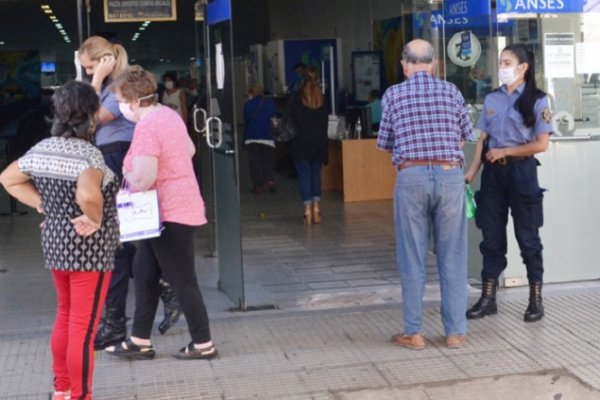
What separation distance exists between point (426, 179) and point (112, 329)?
2.10 meters

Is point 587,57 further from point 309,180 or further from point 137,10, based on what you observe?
point 309,180

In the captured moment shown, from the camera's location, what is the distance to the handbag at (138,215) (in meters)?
5.68

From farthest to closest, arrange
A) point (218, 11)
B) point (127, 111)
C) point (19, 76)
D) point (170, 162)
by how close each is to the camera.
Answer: point (19, 76) → point (218, 11) → point (127, 111) → point (170, 162)

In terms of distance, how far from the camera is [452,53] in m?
8.53

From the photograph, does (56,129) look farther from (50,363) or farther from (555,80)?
(555,80)

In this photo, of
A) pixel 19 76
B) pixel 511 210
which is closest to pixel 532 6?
pixel 511 210

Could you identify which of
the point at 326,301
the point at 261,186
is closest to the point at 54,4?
the point at 261,186

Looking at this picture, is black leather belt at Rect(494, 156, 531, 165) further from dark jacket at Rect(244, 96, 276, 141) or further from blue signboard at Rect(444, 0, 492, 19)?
dark jacket at Rect(244, 96, 276, 141)

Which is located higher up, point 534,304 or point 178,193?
Answer: point 178,193

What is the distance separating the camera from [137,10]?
357 inches

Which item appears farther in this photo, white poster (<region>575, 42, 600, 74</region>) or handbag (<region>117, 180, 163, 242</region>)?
white poster (<region>575, 42, 600, 74</region>)

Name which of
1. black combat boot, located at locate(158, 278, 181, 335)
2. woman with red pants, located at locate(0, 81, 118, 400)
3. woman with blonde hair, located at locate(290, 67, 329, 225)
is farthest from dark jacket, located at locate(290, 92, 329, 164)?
woman with red pants, located at locate(0, 81, 118, 400)

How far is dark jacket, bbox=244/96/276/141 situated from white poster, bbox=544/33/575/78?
7.04 metres

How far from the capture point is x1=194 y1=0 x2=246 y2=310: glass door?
726cm
